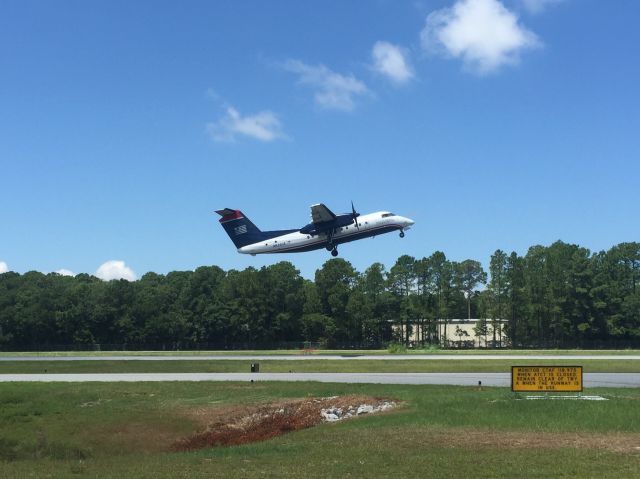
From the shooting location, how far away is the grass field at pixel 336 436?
15.5 m

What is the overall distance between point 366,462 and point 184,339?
115 metres

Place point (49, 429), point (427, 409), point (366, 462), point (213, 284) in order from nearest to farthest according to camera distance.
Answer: point (366, 462) < point (427, 409) < point (49, 429) < point (213, 284)

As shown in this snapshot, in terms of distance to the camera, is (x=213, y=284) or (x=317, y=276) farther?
(x=213, y=284)

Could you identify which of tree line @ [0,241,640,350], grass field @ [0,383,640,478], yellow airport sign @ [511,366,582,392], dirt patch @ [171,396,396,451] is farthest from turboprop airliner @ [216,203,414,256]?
tree line @ [0,241,640,350]

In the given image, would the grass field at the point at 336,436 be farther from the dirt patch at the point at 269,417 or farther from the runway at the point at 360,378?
the runway at the point at 360,378

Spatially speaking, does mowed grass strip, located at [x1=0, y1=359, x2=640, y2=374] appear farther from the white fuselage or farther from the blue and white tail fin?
the blue and white tail fin

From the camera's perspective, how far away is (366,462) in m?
16.0

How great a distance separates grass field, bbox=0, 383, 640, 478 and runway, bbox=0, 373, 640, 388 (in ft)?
13.8

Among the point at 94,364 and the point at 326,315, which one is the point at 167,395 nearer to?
the point at 94,364

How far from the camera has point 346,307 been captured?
12069cm

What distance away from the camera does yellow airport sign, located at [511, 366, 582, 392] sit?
27031mm

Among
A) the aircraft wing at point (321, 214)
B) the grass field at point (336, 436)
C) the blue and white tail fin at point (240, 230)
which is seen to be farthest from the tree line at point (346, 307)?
the grass field at point (336, 436)

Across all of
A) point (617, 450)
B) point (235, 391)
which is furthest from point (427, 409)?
point (235, 391)

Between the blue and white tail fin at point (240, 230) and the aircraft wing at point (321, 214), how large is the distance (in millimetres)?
7365
